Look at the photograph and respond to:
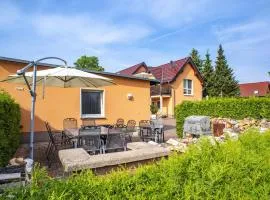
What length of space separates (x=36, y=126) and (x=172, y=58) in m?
26.1

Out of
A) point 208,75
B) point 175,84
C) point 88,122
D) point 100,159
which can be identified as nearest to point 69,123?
point 88,122

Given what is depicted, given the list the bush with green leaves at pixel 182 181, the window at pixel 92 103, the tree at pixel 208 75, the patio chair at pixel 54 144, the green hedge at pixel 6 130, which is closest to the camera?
the bush with green leaves at pixel 182 181

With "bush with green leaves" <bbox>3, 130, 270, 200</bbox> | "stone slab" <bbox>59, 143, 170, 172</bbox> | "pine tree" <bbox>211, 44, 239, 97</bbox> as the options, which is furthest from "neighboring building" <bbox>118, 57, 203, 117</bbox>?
"bush with green leaves" <bbox>3, 130, 270, 200</bbox>

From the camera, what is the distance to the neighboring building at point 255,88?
4850cm

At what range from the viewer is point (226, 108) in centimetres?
1407

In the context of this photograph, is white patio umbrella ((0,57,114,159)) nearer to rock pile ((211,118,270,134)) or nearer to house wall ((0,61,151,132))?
house wall ((0,61,151,132))

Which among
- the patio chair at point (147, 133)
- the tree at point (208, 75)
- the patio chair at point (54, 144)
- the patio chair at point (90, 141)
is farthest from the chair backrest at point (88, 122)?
the tree at point (208, 75)

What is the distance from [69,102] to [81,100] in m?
0.66

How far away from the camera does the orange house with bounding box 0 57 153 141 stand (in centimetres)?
1119

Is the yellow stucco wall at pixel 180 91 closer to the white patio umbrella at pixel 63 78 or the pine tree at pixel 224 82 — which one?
the pine tree at pixel 224 82

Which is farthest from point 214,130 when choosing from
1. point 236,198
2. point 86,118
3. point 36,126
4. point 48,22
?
point 236,198

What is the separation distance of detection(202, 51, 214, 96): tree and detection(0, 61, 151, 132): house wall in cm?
2873

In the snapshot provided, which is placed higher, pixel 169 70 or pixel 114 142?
pixel 169 70

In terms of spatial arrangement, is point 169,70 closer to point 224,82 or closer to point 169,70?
point 169,70
